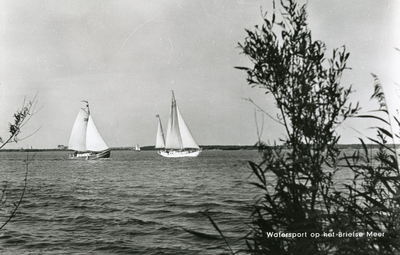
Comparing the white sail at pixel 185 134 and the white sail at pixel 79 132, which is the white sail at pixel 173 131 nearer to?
the white sail at pixel 185 134

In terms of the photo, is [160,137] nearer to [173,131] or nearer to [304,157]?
[173,131]

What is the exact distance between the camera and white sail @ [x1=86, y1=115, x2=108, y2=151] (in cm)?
7319

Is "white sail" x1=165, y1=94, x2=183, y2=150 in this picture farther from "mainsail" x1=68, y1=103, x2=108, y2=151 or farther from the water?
the water

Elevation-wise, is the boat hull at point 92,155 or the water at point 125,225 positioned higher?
the boat hull at point 92,155

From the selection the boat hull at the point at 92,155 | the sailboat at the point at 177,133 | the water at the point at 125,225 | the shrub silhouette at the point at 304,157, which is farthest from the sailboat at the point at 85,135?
the shrub silhouette at the point at 304,157

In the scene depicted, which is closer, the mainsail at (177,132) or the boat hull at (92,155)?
the mainsail at (177,132)

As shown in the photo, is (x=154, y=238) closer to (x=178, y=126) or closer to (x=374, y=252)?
(x=374, y=252)

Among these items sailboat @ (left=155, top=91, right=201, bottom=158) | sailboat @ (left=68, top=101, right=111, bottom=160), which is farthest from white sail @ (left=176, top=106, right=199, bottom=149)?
sailboat @ (left=68, top=101, right=111, bottom=160)

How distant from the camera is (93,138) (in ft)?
244

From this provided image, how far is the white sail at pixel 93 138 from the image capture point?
2881 inches

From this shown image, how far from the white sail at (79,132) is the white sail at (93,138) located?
1.63 m

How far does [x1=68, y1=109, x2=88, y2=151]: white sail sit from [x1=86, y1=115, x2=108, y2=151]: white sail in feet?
5.34

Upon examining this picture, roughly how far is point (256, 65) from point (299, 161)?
1317 mm

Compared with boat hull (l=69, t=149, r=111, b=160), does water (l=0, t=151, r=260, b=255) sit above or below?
below
